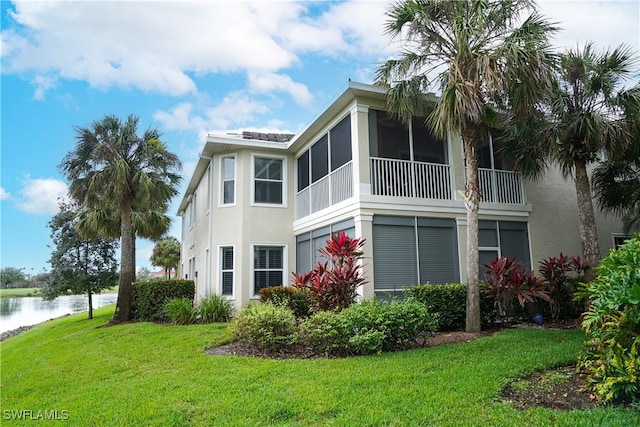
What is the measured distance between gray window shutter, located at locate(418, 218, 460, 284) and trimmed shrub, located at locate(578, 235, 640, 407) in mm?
5995

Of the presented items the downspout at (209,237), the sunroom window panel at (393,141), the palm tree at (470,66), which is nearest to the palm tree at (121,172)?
the downspout at (209,237)

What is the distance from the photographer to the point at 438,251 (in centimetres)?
1121

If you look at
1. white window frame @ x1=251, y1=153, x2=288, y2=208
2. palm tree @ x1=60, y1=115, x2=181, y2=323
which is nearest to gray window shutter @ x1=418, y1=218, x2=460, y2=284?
white window frame @ x1=251, y1=153, x2=288, y2=208

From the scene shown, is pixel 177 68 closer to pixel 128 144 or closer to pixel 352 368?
pixel 128 144

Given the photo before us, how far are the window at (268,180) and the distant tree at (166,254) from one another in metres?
30.0

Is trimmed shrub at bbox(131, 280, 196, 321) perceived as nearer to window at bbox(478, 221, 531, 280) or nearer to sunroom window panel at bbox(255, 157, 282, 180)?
sunroom window panel at bbox(255, 157, 282, 180)

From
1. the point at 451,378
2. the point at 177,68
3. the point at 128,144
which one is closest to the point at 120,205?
the point at 128,144

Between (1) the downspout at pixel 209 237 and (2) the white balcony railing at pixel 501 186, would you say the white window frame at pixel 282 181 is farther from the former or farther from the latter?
(2) the white balcony railing at pixel 501 186

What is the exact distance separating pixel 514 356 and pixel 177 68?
14280 millimetres

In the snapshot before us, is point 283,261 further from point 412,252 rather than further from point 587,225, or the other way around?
point 587,225

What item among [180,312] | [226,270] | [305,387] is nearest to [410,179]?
[226,270]

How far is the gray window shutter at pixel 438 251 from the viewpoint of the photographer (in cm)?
1099

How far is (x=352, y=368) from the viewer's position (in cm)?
607

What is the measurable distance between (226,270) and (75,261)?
9.84 meters
